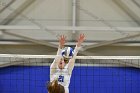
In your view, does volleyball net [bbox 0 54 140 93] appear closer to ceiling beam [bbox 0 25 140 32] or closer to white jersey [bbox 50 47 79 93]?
ceiling beam [bbox 0 25 140 32]

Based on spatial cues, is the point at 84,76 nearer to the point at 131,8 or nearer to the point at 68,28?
the point at 68,28

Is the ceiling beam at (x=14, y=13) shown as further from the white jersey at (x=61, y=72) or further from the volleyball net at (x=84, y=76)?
the white jersey at (x=61, y=72)

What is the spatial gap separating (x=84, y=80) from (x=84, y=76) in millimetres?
89

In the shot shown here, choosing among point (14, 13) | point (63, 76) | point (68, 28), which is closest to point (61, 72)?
point (63, 76)

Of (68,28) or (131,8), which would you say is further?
(131,8)

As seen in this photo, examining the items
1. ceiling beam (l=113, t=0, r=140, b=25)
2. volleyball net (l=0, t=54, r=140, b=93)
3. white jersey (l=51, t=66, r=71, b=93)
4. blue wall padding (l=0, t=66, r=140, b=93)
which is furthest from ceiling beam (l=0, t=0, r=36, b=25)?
white jersey (l=51, t=66, r=71, b=93)

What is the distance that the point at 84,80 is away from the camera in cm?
759

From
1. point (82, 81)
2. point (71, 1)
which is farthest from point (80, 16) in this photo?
point (82, 81)

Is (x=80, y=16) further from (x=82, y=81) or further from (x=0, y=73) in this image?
(x=0, y=73)

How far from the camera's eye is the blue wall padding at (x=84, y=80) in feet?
24.7

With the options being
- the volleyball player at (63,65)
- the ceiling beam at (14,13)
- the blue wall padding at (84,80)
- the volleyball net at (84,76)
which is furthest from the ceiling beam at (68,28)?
the volleyball player at (63,65)

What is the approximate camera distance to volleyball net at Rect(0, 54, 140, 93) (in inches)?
297

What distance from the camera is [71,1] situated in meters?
7.62

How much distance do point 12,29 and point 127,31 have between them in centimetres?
255
